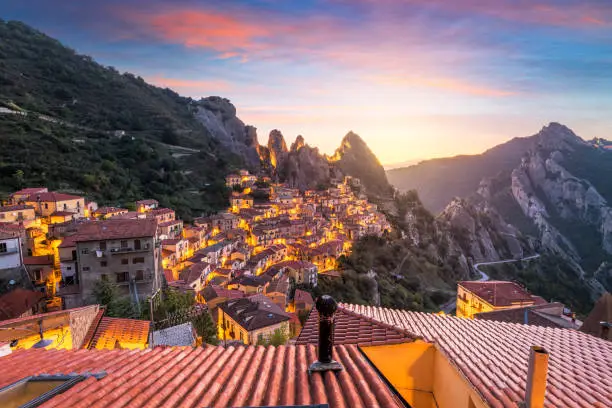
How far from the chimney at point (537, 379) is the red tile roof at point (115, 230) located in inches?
1015

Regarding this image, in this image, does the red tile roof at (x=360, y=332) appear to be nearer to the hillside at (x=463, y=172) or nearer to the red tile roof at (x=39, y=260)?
the red tile roof at (x=39, y=260)

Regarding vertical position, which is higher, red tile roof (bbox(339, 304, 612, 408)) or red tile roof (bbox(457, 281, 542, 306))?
red tile roof (bbox(339, 304, 612, 408))

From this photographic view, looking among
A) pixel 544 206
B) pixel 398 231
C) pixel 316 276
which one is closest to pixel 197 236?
pixel 316 276

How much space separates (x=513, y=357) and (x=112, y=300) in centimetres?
2227

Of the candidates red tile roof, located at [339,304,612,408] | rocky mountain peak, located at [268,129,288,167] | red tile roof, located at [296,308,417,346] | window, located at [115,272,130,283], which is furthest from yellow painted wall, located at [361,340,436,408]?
rocky mountain peak, located at [268,129,288,167]

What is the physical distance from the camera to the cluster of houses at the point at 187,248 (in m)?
24.5

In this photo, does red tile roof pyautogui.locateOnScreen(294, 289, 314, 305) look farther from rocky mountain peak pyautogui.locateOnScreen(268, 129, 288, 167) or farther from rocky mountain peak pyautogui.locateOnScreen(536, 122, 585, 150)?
rocky mountain peak pyautogui.locateOnScreen(536, 122, 585, 150)

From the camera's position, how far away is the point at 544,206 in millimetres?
121875

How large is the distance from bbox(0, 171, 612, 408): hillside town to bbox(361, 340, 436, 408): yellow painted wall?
0.8 inches

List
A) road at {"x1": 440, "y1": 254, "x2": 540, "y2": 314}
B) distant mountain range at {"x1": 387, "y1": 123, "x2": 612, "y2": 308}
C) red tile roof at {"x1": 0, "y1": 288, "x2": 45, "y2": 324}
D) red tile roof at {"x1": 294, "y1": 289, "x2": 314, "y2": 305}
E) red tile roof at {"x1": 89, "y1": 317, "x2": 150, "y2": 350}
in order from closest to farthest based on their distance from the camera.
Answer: red tile roof at {"x1": 89, "y1": 317, "x2": 150, "y2": 350}, red tile roof at {"x1": 0, "y1": 288, "x2": 45, "y2": 324}, red tile roof at {"x1": 294, "y1": 289, "x2": 314, "y2": 305}, road at {"x1": 440, "y1": 254, "x2": 540, "y2": 314}, distant mountain range at {"x1": 387, "y1": 123, "x2": 612, "y2": 308}

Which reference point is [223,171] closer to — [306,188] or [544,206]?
[306,188]

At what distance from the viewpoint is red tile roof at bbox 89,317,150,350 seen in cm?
1322

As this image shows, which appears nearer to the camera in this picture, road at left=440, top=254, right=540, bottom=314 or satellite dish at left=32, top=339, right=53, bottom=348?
satellite dish at left=32, top=339, right=53, bottom=348

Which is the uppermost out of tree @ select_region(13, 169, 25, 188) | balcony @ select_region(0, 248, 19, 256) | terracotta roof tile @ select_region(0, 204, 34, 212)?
tree @ select_region(13, 169, 25, 188)
